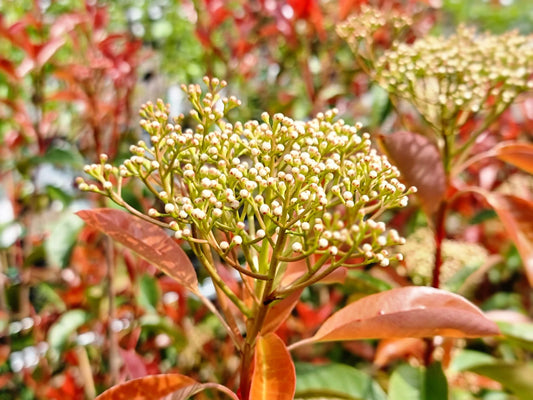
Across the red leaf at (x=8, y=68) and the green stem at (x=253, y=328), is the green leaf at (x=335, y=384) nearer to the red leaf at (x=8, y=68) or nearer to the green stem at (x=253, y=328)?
the green stem at (x=253, y=328)

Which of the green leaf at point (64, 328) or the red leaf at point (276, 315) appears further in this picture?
the green leaf at point (64, 328)

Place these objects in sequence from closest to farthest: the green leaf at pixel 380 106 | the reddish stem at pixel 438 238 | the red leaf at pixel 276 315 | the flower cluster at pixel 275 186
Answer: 1. the flower cluster at pixel 275 186
2. the red leaf at pixel 276 315
3. the reddish stem at pixel 438 238
4. the green leaf at pixel 380 106

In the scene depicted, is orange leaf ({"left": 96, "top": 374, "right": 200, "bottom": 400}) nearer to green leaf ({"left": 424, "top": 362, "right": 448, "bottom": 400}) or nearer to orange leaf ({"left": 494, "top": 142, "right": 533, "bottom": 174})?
green leaf ({"left": 424, "top": 362, "right": 448, "bottom": 400})

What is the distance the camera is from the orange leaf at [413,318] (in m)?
0.71

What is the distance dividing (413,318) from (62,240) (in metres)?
1.07

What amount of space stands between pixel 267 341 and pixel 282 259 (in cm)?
14

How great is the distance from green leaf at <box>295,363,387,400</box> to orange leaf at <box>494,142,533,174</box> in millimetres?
497

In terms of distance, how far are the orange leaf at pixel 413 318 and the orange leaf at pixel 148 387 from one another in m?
0.19

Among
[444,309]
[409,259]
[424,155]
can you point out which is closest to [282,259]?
[444,309]

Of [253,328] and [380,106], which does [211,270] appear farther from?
[380,106]

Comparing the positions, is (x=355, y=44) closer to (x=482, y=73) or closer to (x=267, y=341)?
(x=482, y=73)

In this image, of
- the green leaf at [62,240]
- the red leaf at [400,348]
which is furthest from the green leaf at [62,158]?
the red leaf at [400,348]

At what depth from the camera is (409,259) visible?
143 cm

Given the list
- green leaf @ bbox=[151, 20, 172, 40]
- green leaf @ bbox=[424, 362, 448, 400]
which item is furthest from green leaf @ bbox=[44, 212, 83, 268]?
green leaf @ bbox=[151, 20, 172, 40]
